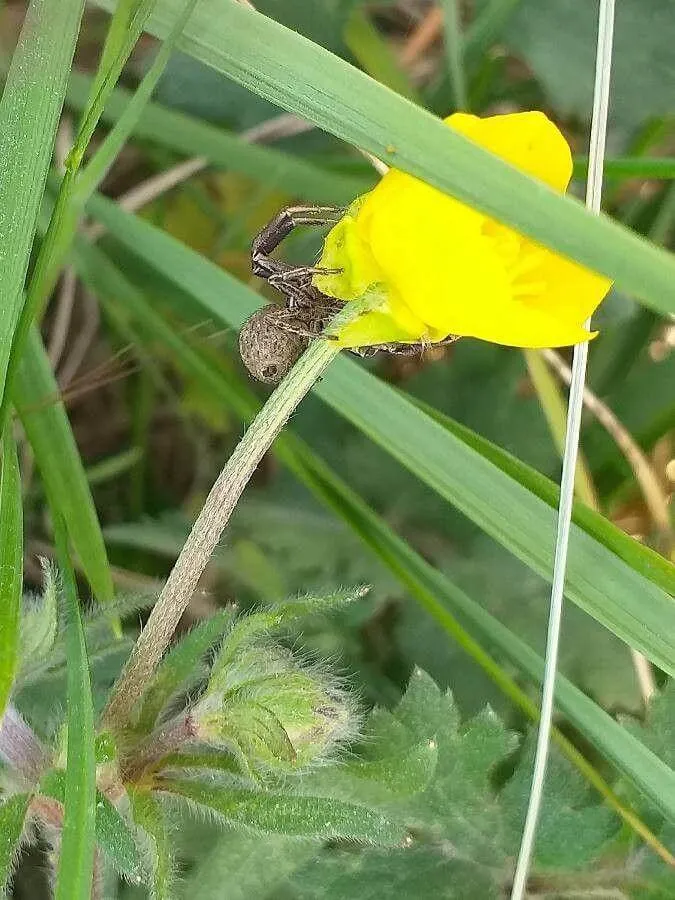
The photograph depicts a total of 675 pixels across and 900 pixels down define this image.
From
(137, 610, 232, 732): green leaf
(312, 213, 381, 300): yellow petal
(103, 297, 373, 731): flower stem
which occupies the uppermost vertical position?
(312, 213, 381, 300): yellow petal

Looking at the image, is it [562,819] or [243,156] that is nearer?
[562,819]

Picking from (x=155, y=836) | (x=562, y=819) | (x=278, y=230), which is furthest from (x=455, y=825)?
(x=278, y=230)

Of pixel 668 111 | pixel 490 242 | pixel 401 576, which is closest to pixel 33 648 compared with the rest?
pixel 401 576

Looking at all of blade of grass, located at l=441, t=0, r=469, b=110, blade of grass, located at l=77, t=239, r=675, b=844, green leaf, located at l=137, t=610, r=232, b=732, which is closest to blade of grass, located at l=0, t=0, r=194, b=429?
green leaf, located at l=137, t=610, r=232, b=732

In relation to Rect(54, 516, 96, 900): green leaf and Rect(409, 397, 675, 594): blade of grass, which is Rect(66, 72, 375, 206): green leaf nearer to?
Rect(409, 397, 675, 594): blade of grass

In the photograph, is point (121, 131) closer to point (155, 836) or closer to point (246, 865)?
point (155, 836)

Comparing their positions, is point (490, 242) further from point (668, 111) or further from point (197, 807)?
point (668, 111)

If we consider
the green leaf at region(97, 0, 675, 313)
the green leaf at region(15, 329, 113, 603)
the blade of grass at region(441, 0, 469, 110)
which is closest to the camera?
the green leaf at region(97, 0, 675, 313)

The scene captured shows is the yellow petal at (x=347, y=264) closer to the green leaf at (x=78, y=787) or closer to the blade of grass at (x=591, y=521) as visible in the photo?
the blade of grass at (x=591, y=521)
